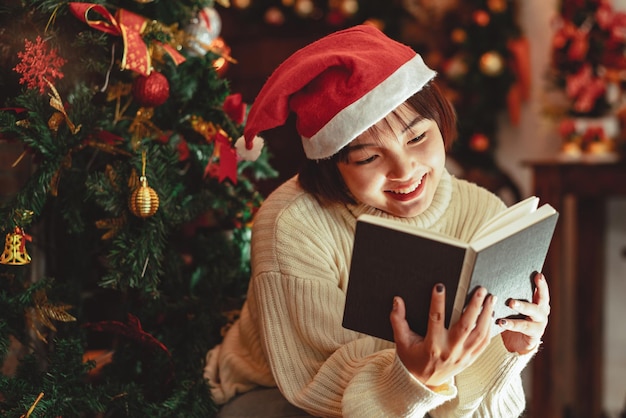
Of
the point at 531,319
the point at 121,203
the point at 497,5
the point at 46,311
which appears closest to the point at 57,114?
the point at 121,203

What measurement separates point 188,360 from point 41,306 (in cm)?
29

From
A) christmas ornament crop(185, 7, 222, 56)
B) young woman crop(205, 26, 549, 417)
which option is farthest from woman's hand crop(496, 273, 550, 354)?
christmas ornament crop(185, 7, 222, 56)

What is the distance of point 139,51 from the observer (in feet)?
4.25

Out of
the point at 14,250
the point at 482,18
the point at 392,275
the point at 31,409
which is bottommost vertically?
the point at 31,409

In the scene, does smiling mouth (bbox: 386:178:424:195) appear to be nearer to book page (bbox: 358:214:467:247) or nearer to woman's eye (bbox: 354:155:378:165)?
woman's eye (bbox: 354:155:378:165)

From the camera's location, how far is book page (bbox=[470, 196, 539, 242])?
3.17 ft

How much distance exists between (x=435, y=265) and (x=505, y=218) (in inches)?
5.1

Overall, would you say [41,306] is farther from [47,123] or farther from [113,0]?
[113,0]

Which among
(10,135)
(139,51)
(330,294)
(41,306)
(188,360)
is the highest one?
(139,51)

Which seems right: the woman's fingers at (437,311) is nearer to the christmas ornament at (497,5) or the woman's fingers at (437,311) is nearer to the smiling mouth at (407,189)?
the smiling mouth at (407,189)

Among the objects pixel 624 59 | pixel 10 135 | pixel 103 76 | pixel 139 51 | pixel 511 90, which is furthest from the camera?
pixel 511 90

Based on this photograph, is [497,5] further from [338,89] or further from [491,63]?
[338,89]

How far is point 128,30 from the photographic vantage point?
4.24 feet

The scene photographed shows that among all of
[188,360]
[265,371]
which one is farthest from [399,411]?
[188,360]
